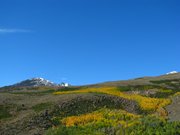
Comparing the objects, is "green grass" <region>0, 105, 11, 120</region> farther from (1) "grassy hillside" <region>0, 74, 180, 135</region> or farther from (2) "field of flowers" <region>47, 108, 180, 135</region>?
(2) "field of flowers" <region>47, 108, 180, 135</region>

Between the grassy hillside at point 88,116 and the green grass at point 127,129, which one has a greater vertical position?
the grassy hillside at point 88,116

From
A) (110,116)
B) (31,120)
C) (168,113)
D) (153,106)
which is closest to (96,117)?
(110,116)

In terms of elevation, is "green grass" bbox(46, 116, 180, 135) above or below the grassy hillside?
below

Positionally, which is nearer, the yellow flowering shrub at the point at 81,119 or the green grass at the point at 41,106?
the yellow flowering shrub at the point at 81,119

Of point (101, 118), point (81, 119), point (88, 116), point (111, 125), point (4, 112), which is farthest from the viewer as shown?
point (4, 112)

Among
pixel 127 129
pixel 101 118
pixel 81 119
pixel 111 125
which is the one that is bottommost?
pixel 127 129

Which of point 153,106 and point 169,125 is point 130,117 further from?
point 153,106

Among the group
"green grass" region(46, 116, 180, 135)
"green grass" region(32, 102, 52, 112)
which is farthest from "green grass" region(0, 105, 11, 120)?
"green grass" region(46, 116, 180, 135)

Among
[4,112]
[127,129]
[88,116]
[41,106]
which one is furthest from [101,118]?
[4,112]

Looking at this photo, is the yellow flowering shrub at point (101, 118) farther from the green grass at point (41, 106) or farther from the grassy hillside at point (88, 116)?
the green grass at point (41, 106)

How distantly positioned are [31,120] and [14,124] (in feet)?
6.29

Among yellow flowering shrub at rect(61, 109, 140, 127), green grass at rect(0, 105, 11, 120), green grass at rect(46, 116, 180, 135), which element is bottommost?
green grass at rect(46, 116, 180, 135)

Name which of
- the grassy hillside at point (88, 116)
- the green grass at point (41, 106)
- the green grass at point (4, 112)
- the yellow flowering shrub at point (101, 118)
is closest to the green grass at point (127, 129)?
the grassy hillside at point (88, 116)

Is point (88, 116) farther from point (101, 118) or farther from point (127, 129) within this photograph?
point (127, 129)
